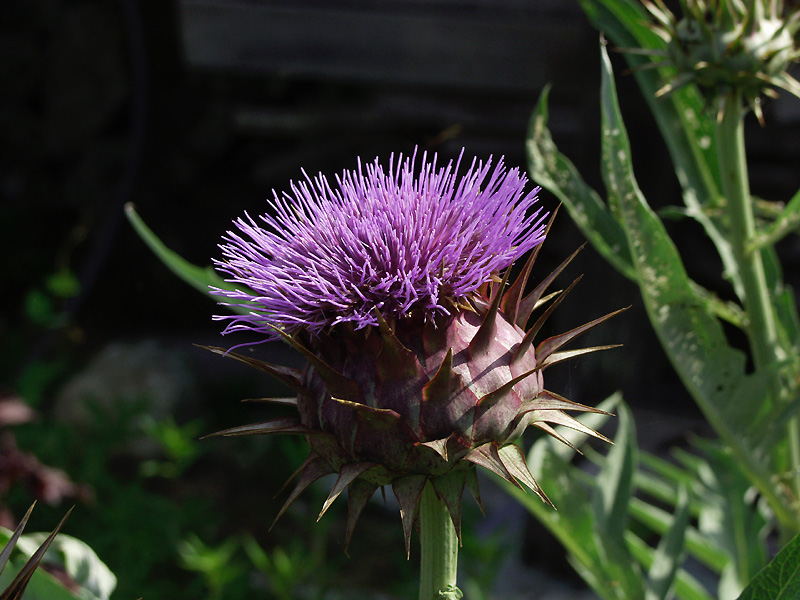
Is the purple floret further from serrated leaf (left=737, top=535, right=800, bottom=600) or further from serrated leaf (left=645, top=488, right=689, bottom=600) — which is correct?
serrated leaf (left=645, top=488, right=689, bottom=600)

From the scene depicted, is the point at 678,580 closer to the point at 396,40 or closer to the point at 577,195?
the point at 577,195

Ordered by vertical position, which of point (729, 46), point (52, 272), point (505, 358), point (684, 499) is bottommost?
point (684, 499)

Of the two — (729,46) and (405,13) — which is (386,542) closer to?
(405,13)

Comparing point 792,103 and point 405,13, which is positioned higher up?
point 405,13

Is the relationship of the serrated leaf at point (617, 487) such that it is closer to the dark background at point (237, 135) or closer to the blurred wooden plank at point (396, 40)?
the dark background at point (237, 135)

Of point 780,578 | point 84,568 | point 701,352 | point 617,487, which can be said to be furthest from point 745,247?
point 84,568

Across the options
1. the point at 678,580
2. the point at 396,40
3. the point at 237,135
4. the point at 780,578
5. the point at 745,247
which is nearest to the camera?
the point at 780,578

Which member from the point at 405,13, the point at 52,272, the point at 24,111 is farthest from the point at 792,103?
the point at 24,111

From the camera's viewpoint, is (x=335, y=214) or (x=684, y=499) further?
(x=684, y=499)
